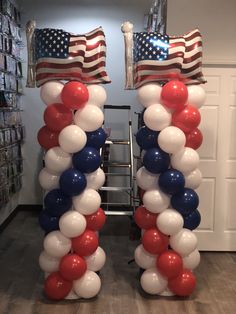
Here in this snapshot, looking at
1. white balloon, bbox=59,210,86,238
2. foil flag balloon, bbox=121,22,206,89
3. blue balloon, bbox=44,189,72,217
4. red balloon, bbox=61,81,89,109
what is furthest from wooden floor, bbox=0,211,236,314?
foil flag balloon, bbox=121,22,206,89

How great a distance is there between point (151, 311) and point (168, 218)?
2.26 ft

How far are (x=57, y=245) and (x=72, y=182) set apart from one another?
50cm

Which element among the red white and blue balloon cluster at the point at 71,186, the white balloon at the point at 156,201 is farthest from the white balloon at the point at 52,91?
the white balloon at the point at 156,201

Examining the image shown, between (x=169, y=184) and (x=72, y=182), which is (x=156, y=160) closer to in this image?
(x=169, y=184)

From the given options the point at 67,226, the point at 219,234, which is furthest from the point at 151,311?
the point at 219,234

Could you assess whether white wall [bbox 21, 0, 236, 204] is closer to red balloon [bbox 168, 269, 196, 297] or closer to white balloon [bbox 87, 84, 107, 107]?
white balloon [bbox 87, 84, 107, 107]

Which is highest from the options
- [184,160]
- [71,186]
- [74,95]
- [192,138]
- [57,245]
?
[74,95]

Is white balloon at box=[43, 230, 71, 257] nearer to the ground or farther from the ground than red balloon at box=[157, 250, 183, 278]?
farther from the ground

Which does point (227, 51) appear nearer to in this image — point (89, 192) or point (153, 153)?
point (153, 153)

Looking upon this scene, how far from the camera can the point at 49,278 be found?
2969 millimetres

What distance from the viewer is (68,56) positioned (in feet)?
9.13

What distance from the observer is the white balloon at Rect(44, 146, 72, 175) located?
9.30 ft

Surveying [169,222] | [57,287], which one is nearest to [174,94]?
[169,222]

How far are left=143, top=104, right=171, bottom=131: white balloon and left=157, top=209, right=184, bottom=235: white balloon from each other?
0.64 meters
